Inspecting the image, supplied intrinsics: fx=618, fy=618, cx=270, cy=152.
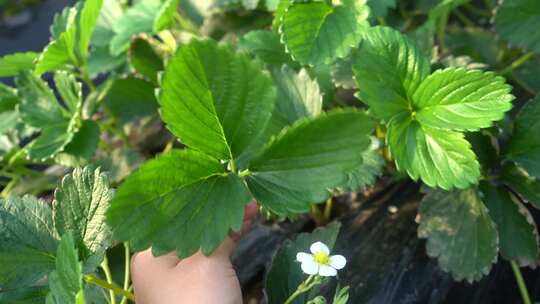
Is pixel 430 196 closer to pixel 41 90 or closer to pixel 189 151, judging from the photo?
pixel 189 151

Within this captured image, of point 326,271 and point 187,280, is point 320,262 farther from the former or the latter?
point 187,280

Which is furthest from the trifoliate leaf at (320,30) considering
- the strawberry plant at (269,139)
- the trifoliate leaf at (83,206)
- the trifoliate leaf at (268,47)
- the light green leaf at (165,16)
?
the trifoliate leaf at (83,206)

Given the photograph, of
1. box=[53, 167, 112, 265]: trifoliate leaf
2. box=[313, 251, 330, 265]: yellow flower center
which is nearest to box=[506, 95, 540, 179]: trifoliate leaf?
box=[313, 251, 330, 265]: yellow flower center

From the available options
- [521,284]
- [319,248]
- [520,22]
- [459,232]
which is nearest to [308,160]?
[319,248]

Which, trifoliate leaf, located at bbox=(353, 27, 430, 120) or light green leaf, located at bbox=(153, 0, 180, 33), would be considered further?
light green leaf, located at bbox=(153, 0, 180, 33)

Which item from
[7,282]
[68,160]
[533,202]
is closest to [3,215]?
[7,282]

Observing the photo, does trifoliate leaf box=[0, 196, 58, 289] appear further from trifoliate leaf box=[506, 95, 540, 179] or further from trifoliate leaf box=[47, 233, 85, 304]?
trifoliate leaf box=[506, 95, 540, 179]

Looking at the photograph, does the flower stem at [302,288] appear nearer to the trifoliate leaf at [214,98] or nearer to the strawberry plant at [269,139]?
the strawberry plant at [269,139]
